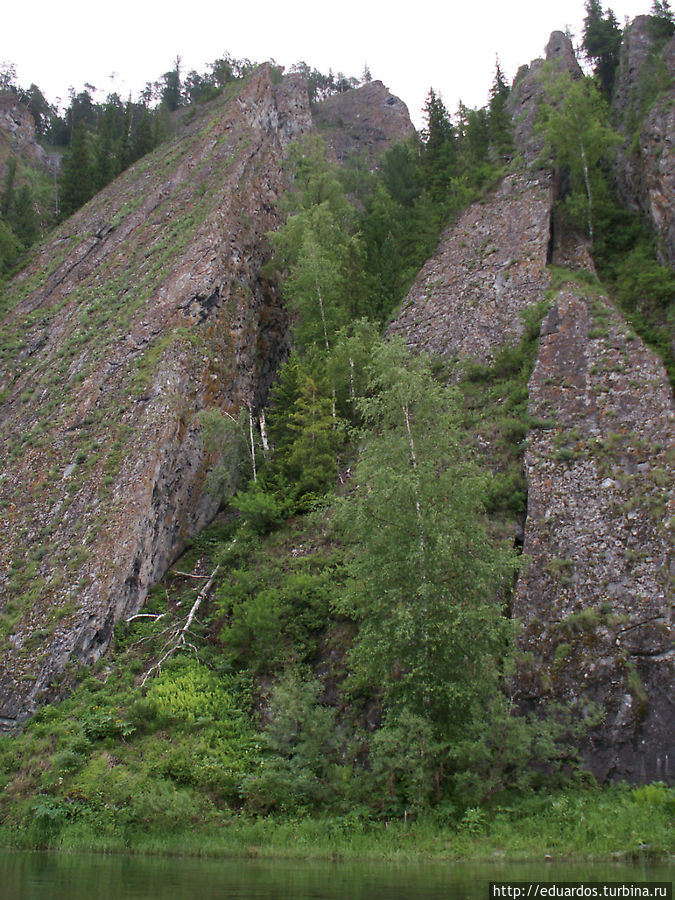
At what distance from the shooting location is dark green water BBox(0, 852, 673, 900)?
5.98m

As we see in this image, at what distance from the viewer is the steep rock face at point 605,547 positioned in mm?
11539

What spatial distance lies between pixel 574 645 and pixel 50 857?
1046 centimetres

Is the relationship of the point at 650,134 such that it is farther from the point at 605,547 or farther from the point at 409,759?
the point at 409,759

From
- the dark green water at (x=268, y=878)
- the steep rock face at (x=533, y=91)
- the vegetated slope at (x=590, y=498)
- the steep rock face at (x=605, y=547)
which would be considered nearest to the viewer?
the dark green water at (x=268, y=878)

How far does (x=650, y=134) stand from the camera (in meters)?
25.6

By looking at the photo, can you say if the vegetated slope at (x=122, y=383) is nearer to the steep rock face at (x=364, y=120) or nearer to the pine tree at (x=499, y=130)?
the pine tree at (x=499, y=130)

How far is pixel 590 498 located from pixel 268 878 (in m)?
11.4

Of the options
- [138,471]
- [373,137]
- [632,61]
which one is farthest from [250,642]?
[373,137]

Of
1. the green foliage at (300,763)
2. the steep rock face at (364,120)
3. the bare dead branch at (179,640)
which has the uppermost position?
the steep rock face at (364,120)

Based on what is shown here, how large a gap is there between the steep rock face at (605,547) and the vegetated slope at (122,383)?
1185cm

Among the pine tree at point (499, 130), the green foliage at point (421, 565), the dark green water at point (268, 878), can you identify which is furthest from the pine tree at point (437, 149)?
the dark green water at point (268, 878)

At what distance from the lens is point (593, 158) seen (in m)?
28.7

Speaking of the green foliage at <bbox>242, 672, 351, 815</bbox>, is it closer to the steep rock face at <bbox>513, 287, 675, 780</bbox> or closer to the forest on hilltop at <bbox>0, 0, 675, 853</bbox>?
the forest on hilltop at <bbox>0, 0, 675, 853</bbox>

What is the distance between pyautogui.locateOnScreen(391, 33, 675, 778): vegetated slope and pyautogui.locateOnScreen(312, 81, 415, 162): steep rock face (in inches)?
1662
